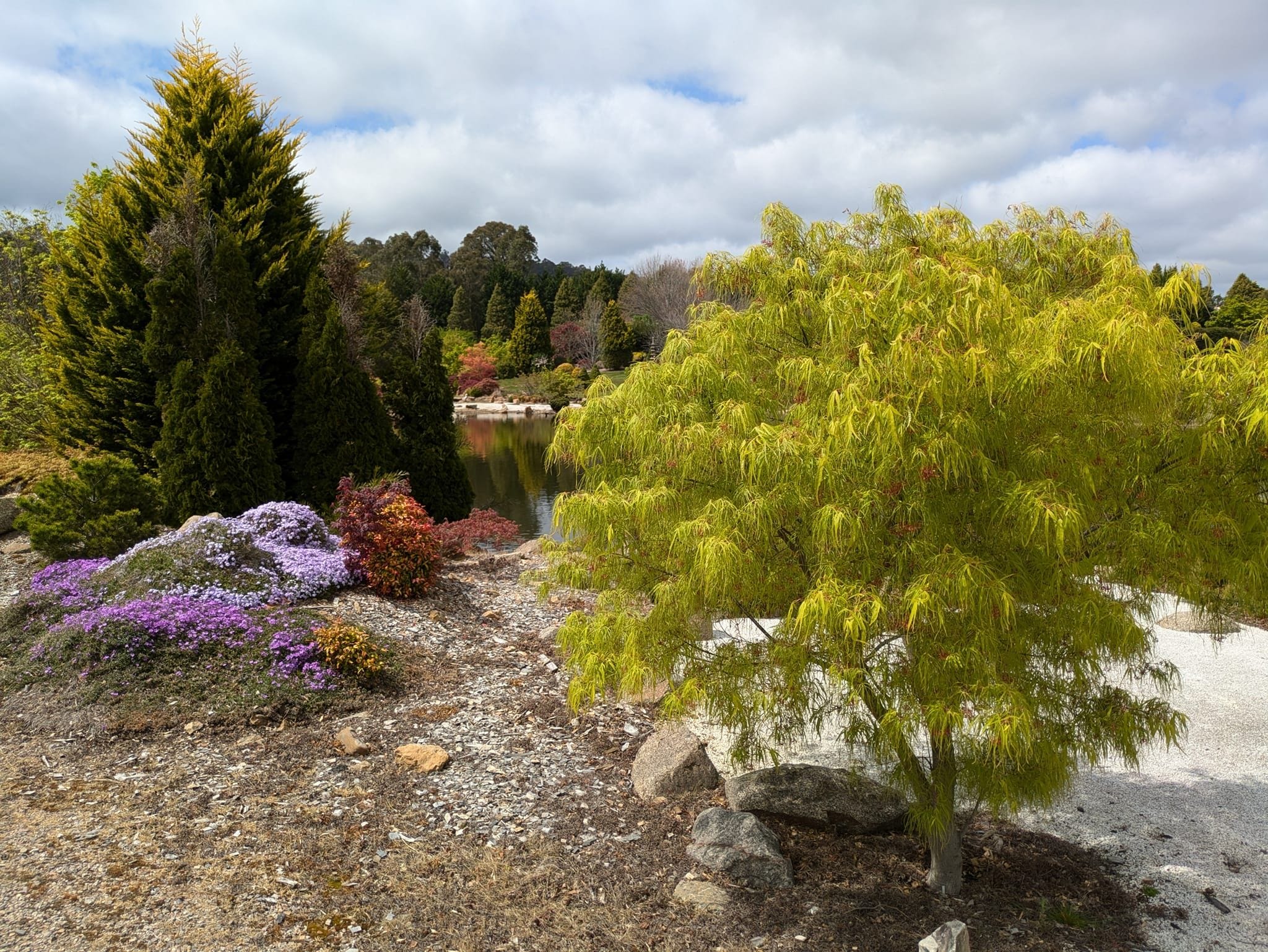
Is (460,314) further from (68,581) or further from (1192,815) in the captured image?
(1192,815)

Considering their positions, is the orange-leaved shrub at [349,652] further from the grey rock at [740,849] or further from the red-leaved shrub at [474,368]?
the red-leaved shrub at [474,368]

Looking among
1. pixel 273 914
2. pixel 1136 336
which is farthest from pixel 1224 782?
pixel 273 914

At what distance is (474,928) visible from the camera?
3986 millimetres

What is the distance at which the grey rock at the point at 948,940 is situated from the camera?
3.50 meters

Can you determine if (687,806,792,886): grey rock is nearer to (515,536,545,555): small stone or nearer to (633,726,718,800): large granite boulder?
(633,726,718,800): large granite boulder

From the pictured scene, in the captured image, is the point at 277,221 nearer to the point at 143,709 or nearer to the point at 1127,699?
the point at 143,709

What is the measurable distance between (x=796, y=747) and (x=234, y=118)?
11.2 meters

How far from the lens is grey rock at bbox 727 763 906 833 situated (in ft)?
16.8

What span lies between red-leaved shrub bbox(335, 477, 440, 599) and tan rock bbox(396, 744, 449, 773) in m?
3.15

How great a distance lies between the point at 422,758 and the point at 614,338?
3958cm

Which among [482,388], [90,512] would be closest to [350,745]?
[90,512]

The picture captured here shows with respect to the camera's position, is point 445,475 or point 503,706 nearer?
point 503,706

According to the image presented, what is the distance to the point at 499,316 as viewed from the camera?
1977 inches

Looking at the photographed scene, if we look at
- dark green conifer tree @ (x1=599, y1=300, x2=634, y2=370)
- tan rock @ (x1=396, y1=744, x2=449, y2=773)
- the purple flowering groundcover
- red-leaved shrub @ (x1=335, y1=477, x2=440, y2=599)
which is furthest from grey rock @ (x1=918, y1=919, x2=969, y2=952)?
dark green conifer tree @ (x1=599, y1=300, x2=634, y2=370)
